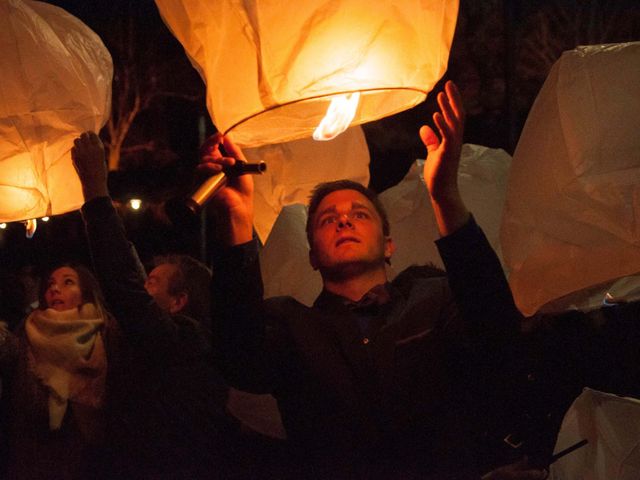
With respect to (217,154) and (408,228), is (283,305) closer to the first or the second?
(217,154)

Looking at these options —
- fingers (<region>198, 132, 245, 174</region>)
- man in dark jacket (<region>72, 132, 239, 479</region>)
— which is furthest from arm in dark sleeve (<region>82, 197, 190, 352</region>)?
fingers (<region>198, 132, 245, 174</region>)

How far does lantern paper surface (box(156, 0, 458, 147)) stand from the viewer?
1599mm

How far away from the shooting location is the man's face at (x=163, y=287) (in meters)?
3.41

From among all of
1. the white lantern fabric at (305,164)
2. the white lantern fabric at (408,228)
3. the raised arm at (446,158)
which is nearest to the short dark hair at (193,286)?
the white lantern fabric at (408,228)

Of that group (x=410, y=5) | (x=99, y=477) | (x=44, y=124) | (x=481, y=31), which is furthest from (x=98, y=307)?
(x=481, y=31)

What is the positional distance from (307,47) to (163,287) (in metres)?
2.10

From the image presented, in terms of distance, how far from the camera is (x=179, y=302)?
11.2 ft

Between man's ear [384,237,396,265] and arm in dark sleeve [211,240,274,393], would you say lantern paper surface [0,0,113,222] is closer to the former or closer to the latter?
arm in dark sleeve [211,240,274,393]

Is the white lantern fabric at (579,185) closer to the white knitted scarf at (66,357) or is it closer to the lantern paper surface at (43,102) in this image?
the lantern paper surface at (43,102)

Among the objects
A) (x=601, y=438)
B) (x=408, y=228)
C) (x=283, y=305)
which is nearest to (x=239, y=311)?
(x=283, y=305)

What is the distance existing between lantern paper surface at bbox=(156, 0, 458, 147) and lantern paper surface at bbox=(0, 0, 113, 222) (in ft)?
2.30

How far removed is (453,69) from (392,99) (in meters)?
11.5

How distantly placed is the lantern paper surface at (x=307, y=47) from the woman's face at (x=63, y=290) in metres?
2.35

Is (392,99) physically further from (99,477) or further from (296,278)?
(99,477)
